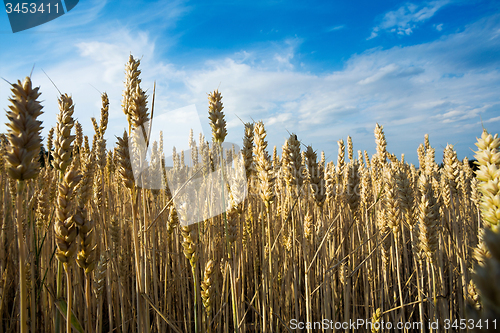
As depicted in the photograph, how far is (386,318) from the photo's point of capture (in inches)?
73.0

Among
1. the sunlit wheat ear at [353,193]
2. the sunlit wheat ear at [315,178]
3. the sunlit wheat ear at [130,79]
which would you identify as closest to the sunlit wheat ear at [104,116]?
the sunlit wheat ear at [130,79]

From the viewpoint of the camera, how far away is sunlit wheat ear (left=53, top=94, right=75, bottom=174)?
0.91 m

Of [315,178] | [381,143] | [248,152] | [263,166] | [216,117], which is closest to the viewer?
[216,117]

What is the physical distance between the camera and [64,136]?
3.16ft

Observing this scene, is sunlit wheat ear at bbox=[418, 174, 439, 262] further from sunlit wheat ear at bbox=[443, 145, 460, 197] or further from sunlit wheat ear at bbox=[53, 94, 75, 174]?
sunlit wheat ear at bbox=[53, 94, 75, 174]

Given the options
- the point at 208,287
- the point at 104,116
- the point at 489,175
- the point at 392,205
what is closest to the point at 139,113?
the point at 208,287

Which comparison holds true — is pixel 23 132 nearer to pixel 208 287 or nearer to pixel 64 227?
pixel 64 227

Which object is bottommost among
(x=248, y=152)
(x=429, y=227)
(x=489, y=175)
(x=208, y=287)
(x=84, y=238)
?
(x=208, y=287)

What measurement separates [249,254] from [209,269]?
1.49m

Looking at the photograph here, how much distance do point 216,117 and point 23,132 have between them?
817 millimetres

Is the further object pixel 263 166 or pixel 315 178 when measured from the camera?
pixel 315 178

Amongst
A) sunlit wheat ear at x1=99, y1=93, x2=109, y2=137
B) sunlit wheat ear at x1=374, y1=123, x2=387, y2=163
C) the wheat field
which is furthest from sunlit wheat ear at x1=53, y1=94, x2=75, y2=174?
sunlit wheat ear at x1=374, y1=123, x2=387, y2=163

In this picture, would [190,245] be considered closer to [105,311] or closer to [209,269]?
[209,269]

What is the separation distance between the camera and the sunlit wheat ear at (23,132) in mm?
678
